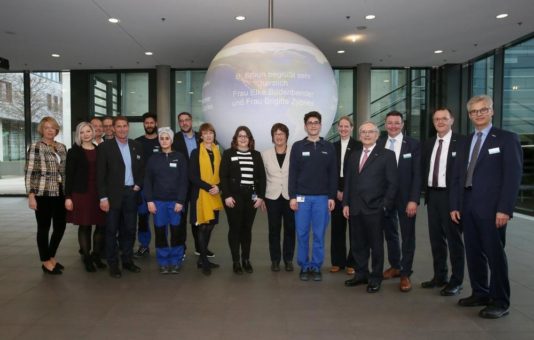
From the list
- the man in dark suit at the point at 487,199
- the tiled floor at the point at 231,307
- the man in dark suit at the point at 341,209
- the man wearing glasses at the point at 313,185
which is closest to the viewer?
the tiled floor at the point at 231,307

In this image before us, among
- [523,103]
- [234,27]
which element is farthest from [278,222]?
[523,103]

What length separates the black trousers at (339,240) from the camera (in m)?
4.02

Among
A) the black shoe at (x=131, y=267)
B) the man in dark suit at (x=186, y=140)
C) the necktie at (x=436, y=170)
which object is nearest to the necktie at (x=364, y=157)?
the necktie at (x=436, y=170)

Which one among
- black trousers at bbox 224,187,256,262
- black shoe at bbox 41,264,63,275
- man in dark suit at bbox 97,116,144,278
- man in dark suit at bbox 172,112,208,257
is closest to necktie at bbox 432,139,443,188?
black trousers at bbox 224,187,256,262

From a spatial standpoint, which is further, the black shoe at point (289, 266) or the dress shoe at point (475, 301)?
the black shoe at point (289, 266)

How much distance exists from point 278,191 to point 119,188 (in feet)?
5.01

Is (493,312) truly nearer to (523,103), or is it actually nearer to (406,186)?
(406,186)

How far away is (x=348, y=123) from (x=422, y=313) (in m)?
1.80

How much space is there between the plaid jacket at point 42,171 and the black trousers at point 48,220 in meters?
0.10

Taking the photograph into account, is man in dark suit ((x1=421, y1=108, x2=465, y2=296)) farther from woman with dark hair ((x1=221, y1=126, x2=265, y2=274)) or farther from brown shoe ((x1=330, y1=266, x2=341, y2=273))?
woman with dark hair ((x1=221, y1=126, x2=265, y2=274))

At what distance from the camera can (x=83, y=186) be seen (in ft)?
12.9

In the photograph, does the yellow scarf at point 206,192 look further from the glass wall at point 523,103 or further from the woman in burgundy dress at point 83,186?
the glass wall at point 523,103

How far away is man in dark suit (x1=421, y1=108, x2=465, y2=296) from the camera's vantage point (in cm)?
338

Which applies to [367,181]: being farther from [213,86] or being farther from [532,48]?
[532,48]
